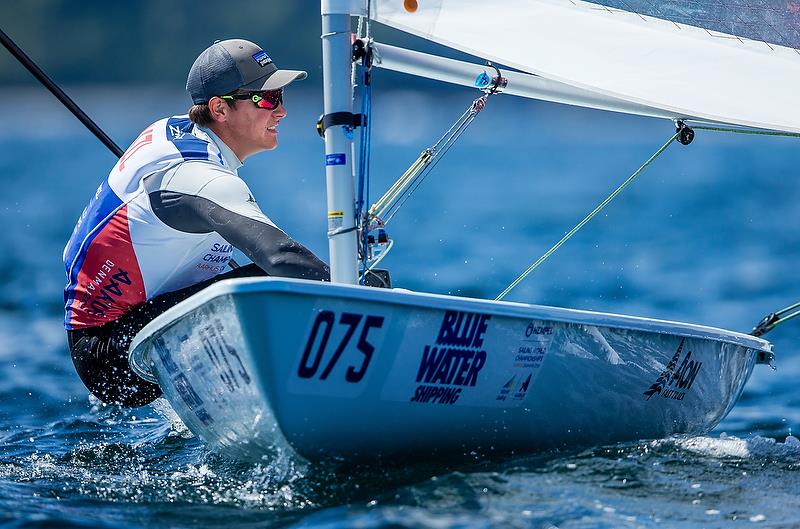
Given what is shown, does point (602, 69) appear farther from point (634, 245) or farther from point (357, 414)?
point (634, 245)

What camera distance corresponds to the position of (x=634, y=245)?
38.0ft

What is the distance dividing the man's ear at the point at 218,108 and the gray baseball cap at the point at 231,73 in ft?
0.05

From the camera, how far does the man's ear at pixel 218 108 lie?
10.3 feet

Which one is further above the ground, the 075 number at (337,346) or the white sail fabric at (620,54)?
the white sail fabric at (620,54)

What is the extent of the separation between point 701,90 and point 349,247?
1.10 meters

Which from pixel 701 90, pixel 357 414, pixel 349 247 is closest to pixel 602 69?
pixel 701 90

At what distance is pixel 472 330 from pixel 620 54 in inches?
42.3

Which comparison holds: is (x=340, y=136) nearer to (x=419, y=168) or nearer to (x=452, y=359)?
(x=419, y=168)

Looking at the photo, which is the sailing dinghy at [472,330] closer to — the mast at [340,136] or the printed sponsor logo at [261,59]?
the mast at [340,136]

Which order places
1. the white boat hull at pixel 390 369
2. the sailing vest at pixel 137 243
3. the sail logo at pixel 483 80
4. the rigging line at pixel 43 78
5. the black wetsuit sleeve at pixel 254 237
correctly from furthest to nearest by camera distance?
the rigging line at pixel 43 78, the sail logo at pixel 483 80, the sailing vest at pixel 137 243, the black wetsuit sleeve at pixel 254 237, the white boat hull at pixel 390 369

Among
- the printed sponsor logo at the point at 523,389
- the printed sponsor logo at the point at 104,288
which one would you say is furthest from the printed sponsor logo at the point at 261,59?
the printed sponsor logo at the point at 523,389

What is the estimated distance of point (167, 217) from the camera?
113 inches

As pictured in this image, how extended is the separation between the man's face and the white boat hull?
724 mm

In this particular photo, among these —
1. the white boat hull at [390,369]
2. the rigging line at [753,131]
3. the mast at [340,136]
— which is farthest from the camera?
the rigging line at [753,131]
